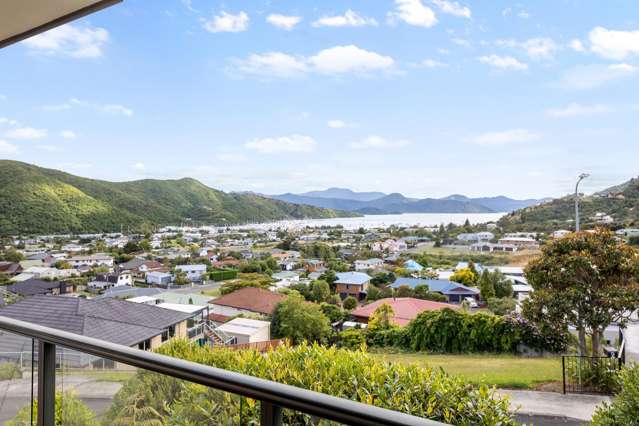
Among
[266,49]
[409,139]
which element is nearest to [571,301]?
[409,139]

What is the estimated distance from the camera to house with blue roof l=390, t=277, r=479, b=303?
3335mm

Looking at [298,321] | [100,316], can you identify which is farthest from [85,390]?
[100,316]

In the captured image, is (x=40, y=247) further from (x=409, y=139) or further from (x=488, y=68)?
(x=488, y=68)

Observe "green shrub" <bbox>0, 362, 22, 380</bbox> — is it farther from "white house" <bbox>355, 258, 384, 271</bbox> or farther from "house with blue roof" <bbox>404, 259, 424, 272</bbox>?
"house with blue roof" <bbox>404, 259, 424, 272</bbox>

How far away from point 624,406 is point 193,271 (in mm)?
3507

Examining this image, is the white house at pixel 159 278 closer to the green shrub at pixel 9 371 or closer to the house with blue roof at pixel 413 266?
the green shrub at pixel 9 371

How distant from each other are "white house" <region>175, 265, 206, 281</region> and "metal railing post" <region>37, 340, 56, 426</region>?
2248 millimetres

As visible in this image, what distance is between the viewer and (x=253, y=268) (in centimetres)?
421

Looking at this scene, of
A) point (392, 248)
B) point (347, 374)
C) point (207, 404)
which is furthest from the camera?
point (392, 248)

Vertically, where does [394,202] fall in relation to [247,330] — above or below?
above

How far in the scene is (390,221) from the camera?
405 cm

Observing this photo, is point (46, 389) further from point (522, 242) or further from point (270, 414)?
point (522, 242)

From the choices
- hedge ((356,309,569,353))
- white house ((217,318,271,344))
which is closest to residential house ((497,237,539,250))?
hedge ((356,309,569,353))

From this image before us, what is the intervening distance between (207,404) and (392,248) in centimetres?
243
